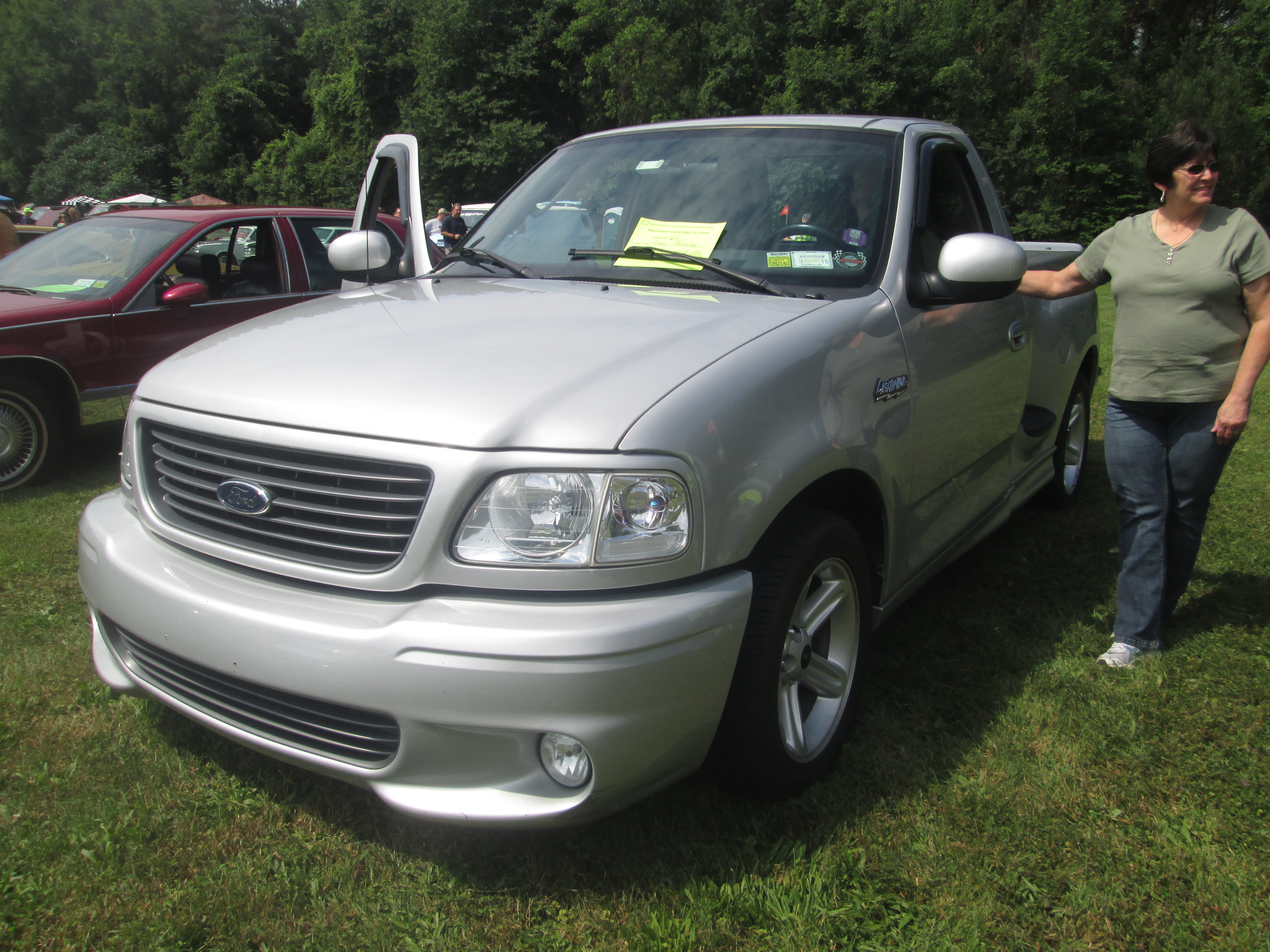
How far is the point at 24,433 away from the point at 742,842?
→ 17.3 ft

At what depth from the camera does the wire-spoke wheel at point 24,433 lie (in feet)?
18.5

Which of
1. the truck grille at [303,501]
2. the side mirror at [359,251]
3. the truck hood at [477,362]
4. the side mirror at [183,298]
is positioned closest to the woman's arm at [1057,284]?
the truck hood at [477,362]

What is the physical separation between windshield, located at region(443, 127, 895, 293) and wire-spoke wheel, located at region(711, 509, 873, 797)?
2.60ft

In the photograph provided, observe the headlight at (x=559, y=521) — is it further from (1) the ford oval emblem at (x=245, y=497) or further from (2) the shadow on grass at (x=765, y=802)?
(2) the shadow on grass at (x=765, y=802)

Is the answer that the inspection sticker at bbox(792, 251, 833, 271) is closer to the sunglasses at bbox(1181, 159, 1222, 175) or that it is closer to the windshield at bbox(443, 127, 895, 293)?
the windshield at bbox(443, 127, 895, 293)

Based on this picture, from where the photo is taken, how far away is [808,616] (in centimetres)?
246

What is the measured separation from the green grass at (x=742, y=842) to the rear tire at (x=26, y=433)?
289 centimetres

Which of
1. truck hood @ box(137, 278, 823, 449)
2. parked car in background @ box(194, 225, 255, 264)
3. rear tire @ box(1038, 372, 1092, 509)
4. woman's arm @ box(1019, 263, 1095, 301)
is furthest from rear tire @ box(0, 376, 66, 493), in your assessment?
rear tire @ box(1038, 372, 1092, 509)

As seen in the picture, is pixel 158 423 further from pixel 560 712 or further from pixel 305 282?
pixel 305 282

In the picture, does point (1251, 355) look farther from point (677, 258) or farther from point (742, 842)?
point (742, 842)

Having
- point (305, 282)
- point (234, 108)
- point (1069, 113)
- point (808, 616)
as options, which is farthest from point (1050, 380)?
point (234, 108)

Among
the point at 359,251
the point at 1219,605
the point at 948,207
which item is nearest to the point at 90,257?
the point at 359,251

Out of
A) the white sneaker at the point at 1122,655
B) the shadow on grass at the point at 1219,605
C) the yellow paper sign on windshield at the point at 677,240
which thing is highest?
the yellow paper sign on windshield at the point at 677,240

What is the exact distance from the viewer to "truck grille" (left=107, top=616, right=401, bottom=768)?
6.59ft
